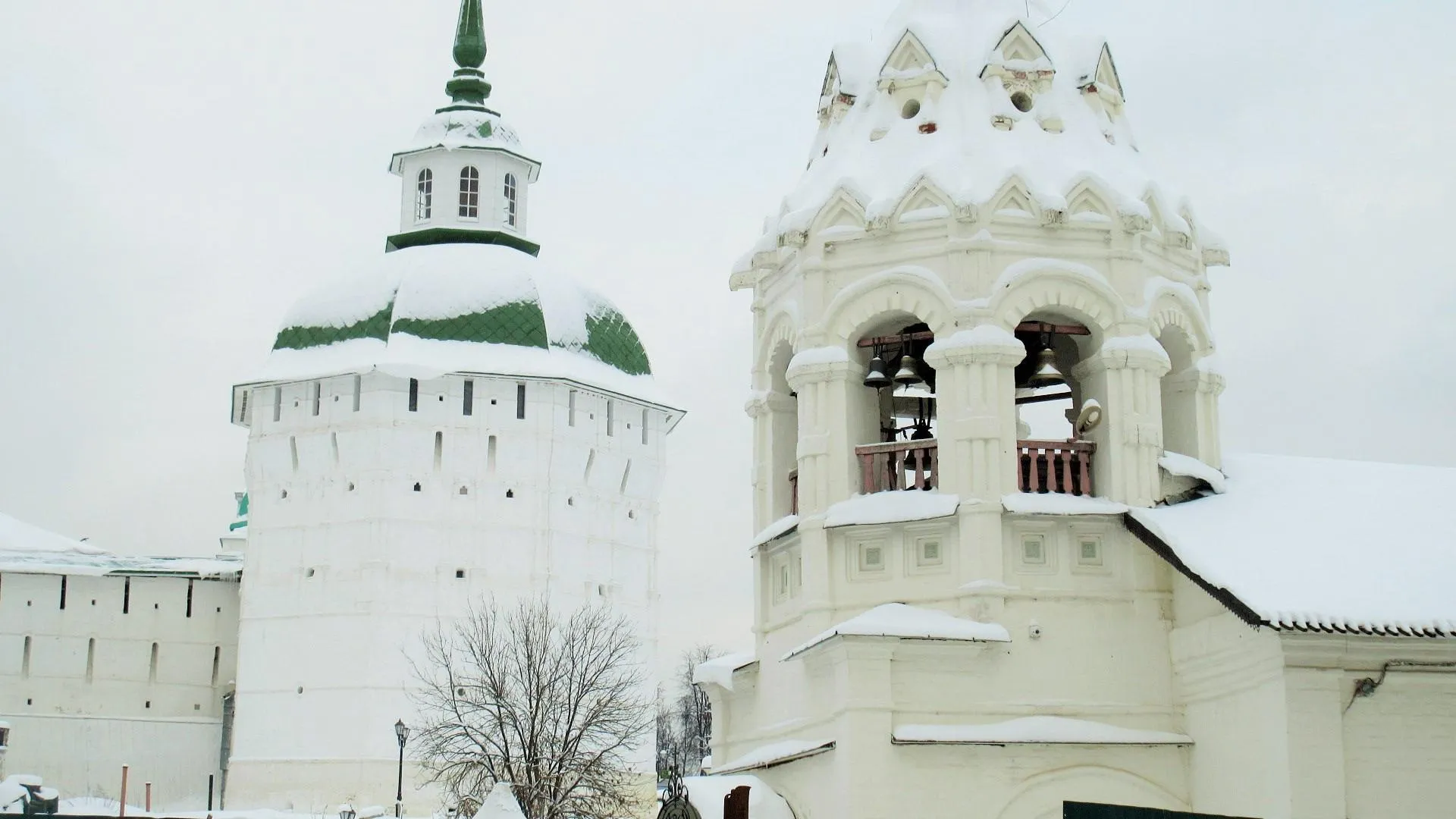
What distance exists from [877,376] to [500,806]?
5.42 meters

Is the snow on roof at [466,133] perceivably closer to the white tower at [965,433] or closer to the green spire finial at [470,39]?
the green spire finial at [470,39]

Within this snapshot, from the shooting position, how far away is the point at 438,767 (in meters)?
38.5

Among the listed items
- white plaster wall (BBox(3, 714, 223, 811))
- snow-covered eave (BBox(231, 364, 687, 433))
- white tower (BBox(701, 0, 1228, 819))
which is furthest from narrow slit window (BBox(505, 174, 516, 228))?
white tower (BBox(701, 0, 1228, 819))

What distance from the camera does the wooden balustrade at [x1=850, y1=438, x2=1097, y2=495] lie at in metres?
15.3

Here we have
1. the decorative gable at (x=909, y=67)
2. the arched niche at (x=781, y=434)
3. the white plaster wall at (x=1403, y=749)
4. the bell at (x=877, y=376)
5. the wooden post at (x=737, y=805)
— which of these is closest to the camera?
the white plaster wall at (x=1403, y=749)

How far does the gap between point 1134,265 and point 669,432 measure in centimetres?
3084

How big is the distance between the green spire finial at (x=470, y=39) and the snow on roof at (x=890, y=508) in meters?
34.9

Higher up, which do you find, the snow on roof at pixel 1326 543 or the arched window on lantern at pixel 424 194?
the arched window on lantern at pixel 424 194

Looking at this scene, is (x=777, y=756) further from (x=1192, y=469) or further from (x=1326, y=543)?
(x=1326, y=543)

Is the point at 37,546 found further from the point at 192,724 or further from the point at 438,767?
the point at 438,767

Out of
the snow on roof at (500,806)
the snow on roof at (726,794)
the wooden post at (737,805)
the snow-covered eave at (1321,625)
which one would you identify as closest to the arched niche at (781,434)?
the snow on roof at (726,794)

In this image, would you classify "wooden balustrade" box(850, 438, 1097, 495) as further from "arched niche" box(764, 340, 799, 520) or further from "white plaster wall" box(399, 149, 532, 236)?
"white plaster wall" box(399, 149, 532, 236)

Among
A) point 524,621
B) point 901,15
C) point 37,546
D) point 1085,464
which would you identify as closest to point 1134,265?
point 1085,464

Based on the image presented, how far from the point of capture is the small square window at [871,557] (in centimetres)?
1537
